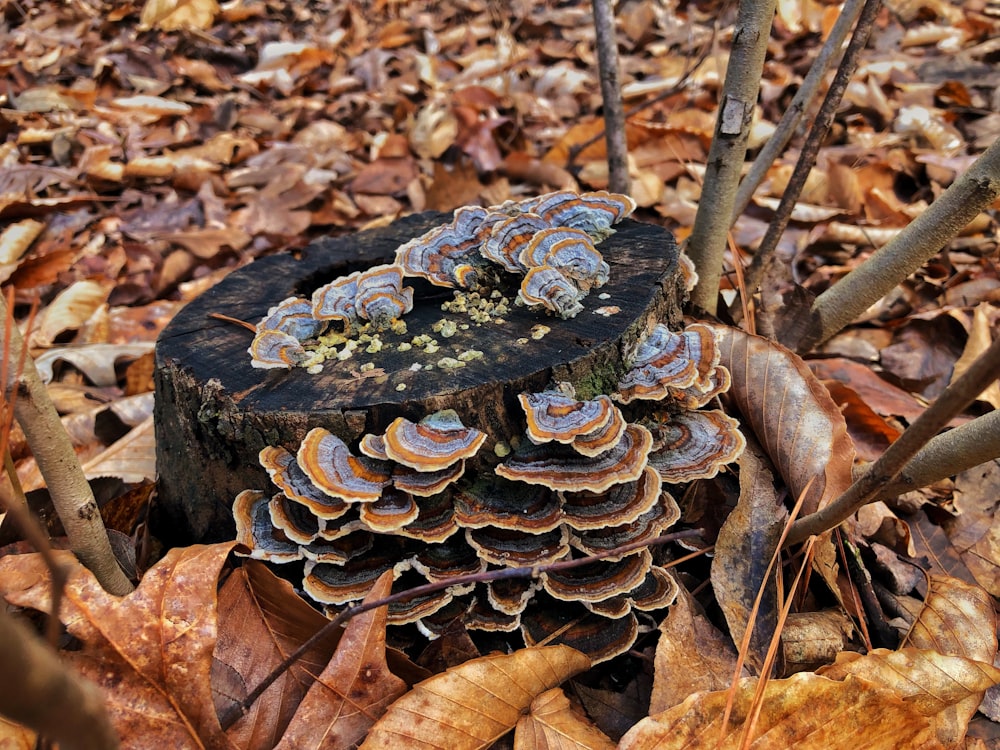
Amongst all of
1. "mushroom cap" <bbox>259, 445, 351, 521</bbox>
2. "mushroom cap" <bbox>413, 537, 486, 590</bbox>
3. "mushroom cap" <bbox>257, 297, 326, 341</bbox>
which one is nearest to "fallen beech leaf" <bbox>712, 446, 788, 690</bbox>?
"mushroom cap" <bbox>413, 537, 486, 590</bbox>

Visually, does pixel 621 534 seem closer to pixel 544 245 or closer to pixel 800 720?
pixel 800 720

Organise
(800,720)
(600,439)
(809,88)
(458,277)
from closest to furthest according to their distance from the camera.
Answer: (800,720)
(600,439)
(458,277)
(809,88)

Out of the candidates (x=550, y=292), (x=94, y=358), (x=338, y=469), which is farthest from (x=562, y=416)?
(x=94, y=358)

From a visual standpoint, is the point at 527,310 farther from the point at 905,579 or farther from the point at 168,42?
the point at 168,42

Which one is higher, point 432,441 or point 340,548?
point 432,441

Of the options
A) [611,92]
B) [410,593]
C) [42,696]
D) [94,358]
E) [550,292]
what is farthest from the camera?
[94,358]

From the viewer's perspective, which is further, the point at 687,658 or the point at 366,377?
the point at 366,377
